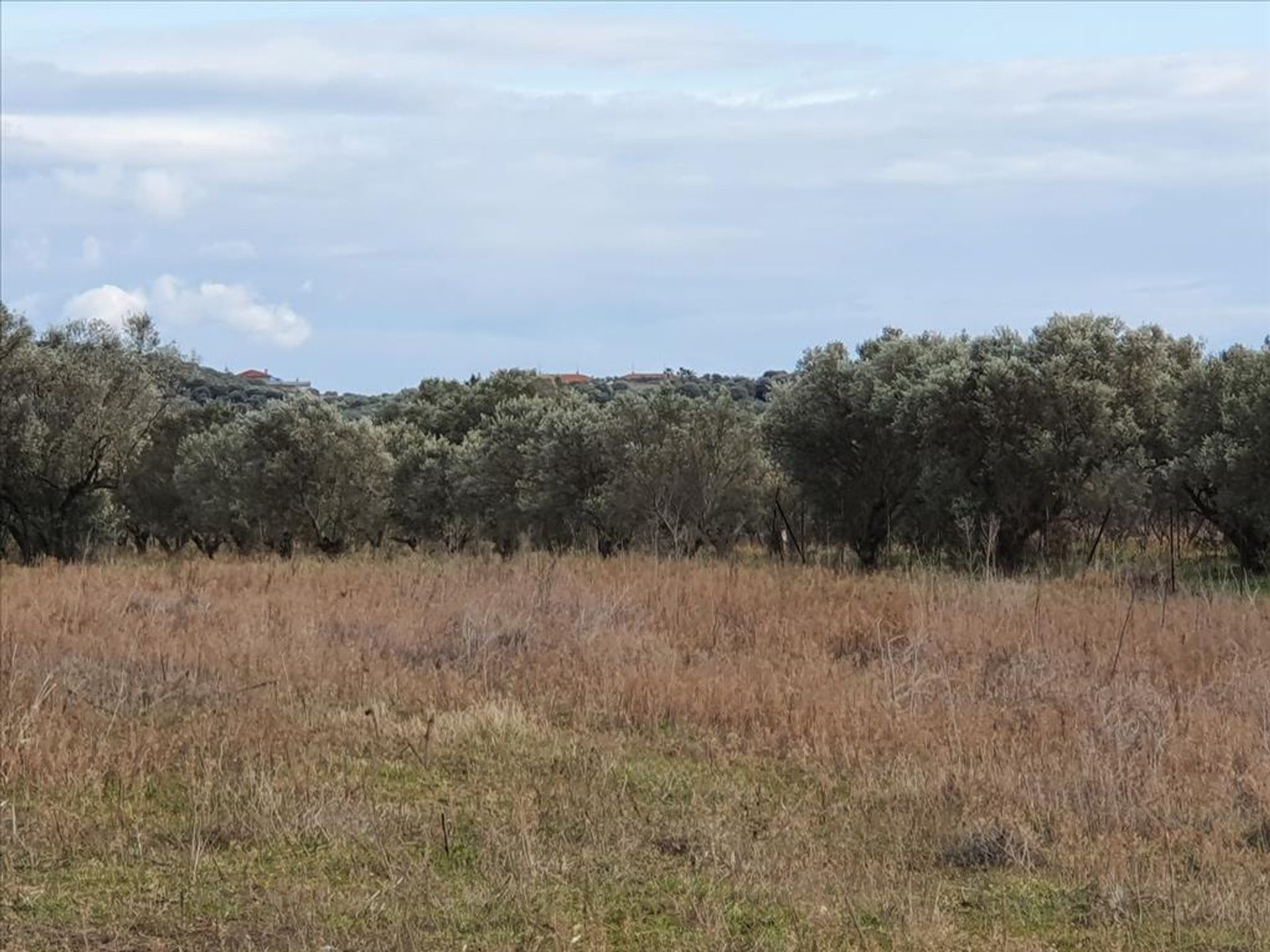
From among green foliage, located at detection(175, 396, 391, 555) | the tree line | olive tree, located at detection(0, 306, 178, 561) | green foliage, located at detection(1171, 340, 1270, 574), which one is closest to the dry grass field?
the tree line

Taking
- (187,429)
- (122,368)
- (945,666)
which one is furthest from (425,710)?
(187,429)

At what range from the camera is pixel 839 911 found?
17.7 feet

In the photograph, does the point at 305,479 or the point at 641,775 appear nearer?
the point at 641,775

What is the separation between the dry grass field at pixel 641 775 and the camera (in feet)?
17.7

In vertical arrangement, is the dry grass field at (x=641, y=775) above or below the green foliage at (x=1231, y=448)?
below

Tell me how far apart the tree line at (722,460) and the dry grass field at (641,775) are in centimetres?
477

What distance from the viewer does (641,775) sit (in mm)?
8008

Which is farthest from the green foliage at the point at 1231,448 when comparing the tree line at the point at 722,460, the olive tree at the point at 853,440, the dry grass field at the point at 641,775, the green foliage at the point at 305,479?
the green foliage at the point at 305,479

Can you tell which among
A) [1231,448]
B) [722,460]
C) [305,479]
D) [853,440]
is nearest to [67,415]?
[305,479]

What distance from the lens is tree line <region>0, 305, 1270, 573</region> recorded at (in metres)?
23.5

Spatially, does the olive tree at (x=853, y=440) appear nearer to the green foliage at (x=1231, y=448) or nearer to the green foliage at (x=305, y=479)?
the green foliage at (x=1231, y=448)

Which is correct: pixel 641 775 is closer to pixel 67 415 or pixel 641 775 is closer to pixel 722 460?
pixel 722 460

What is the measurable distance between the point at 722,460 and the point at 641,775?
869 inches

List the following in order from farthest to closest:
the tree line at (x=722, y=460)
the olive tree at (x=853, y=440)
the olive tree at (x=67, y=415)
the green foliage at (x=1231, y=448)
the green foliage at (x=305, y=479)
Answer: the green foliage at (x=305, y=479) → the olive tree at (x=67, y=415) → the olive tree at (x=853, y=440) → the tree line at (x=722, y=460) → the green foliage at (x=1231, y=448)
